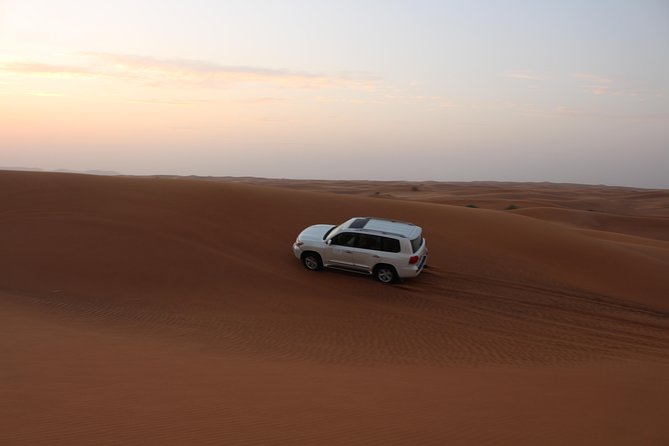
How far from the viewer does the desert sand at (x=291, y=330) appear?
5645 millimetres

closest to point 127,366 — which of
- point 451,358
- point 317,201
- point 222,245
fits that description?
point 451,358

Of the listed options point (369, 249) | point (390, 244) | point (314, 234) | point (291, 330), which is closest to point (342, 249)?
point (369, 249)

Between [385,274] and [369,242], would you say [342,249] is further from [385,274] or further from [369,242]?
[385,274]

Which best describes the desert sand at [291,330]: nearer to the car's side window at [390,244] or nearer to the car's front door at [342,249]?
the car's front door at [342,249]

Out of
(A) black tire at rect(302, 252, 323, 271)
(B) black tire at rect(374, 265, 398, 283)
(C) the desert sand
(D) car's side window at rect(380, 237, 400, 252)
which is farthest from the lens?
(A) black tire at rect(302, 252, 323, 271)

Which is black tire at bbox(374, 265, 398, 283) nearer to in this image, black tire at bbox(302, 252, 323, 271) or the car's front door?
the car's front door

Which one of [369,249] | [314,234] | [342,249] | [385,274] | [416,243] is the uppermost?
[416,243]

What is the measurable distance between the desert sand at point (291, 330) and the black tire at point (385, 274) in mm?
284

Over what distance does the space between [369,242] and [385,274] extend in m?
1.00

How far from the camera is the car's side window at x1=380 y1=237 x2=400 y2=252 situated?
41.5 feet

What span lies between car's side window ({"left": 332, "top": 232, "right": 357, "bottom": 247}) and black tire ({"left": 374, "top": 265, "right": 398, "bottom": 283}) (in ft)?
3.33

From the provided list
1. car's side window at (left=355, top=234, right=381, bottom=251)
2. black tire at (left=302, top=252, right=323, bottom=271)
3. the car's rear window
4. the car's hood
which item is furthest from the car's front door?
the car's rear window

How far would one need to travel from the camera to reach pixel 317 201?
2106 centimetres

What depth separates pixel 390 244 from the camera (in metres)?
12.8
